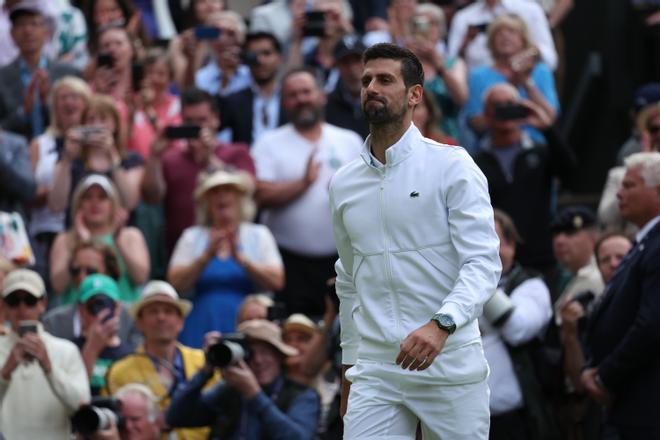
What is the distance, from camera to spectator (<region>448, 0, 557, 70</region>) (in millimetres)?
15078

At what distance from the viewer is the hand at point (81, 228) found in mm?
11438

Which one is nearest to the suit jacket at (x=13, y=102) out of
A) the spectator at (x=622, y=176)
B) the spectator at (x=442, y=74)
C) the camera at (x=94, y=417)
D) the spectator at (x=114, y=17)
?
the spectator at (x=114, y=17)

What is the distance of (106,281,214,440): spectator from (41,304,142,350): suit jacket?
239mm

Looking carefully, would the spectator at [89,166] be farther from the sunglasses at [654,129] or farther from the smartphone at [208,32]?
the sunglasses at [654,129]

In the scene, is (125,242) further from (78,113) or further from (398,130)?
(398,130)

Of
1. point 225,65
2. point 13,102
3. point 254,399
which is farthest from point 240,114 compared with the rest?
point 254,399

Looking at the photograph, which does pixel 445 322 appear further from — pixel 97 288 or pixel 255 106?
pixel 255 106

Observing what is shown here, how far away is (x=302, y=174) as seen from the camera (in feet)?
41.5

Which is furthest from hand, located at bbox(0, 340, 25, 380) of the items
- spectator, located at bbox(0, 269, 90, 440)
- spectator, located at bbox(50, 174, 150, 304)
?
spectator, located at bbox(50, 174, 150, 304)

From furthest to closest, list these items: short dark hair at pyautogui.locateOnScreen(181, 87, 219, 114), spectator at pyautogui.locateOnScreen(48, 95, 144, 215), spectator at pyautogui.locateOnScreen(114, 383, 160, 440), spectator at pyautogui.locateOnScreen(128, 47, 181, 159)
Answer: spectator at pyautogui.locateOnScreen(128, 47, 181, 159) < short dark hair at pyautogui.locateOnScreen(181, 87, 219, 114) < spectator at pyautogui.locateOnScreen(48, 95, 144, 215) < spectator at pyautogui.locateOnScreen(114, 383, 160, 440)

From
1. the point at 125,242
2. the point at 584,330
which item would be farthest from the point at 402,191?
the point at 125,242

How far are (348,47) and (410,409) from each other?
705cm

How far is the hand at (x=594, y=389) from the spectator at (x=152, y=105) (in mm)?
4842

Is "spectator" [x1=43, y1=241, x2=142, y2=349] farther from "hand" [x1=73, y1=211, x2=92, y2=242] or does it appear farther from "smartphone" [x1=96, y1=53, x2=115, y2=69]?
"smartphone" [x1=96, y1=53, x2=115, y2=69]
